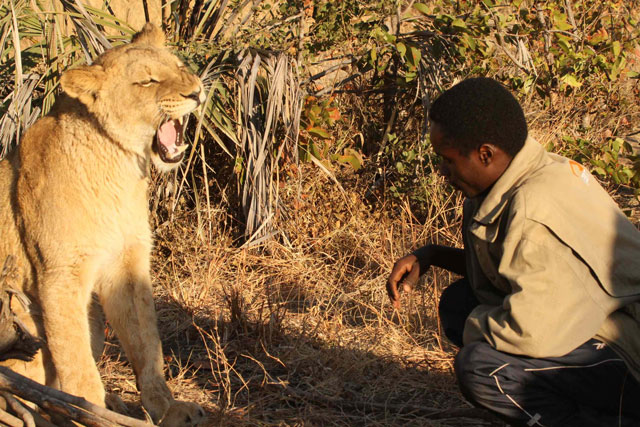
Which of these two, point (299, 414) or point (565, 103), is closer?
point (299, 414)

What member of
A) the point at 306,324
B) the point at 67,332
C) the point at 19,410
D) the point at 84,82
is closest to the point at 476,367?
the point at 19,410

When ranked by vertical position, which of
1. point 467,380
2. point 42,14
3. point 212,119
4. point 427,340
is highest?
point 42,14

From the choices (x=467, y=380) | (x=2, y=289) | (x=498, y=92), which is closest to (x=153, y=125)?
(x=2, y=289)

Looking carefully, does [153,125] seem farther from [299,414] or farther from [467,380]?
[467,380]

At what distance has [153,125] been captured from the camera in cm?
328

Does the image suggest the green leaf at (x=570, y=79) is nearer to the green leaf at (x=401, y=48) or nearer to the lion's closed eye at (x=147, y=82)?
the green leaf at (x=401, y=48)

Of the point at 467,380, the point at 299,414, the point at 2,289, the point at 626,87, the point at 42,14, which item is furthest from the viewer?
the point at 626,87

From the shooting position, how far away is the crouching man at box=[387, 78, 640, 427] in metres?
2.39

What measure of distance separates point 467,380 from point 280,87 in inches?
112

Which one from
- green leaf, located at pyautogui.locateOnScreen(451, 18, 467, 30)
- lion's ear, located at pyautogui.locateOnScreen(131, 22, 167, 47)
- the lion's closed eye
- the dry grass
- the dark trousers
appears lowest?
the dry grass

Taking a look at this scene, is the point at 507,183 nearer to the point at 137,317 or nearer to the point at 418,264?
the point at 418,264

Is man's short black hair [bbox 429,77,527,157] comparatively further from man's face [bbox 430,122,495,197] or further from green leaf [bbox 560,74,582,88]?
green leaf [bbox 560,74,582,88]

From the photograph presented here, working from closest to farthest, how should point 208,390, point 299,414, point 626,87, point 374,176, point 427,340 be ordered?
1. point 299,414
2. point 208,390
3. point 427,340
4. point 374,176
5. point 626,87

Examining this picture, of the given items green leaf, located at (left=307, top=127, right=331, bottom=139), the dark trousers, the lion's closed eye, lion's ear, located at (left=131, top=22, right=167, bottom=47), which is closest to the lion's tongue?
the lion's closed eye
